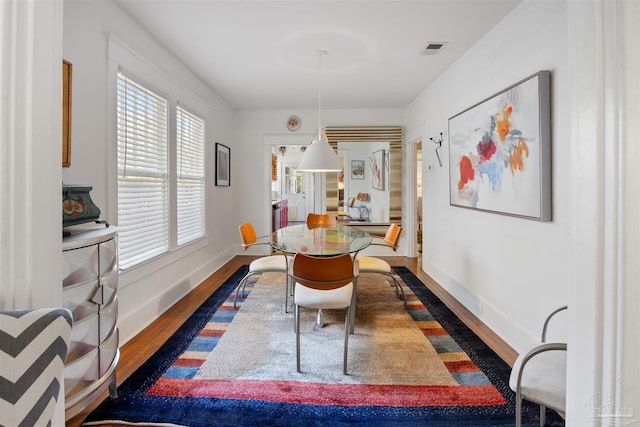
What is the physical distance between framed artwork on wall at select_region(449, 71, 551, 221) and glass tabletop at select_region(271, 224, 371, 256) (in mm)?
1064

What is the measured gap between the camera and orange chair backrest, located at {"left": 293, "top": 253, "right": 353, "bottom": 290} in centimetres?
203

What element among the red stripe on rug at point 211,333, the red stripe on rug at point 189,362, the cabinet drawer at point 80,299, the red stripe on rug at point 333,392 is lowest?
the red stripe on rug at point 333,392

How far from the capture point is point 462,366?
209 centimetres

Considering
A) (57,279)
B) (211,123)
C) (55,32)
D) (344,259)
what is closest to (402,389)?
(344,259)

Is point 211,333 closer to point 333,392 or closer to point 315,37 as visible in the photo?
point 333,392

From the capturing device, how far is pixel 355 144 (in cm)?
586

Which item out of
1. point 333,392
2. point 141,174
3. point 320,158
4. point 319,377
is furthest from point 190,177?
point 333,392

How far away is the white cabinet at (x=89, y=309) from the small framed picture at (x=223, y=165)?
3.05 metres

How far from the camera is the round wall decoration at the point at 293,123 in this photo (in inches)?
213

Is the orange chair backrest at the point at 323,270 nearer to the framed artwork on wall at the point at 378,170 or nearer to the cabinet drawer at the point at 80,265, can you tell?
the cabinet drawer at the point at 80,265

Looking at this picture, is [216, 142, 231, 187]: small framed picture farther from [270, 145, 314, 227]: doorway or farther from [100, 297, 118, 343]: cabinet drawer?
[270, 145, 314, 227]: doorway

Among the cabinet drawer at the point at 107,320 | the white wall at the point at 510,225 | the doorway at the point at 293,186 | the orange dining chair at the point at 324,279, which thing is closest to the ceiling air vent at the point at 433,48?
the white wall at the point at 510,225

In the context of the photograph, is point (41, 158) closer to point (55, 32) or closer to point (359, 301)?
point (55, 32)

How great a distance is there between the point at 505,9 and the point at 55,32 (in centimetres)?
272
